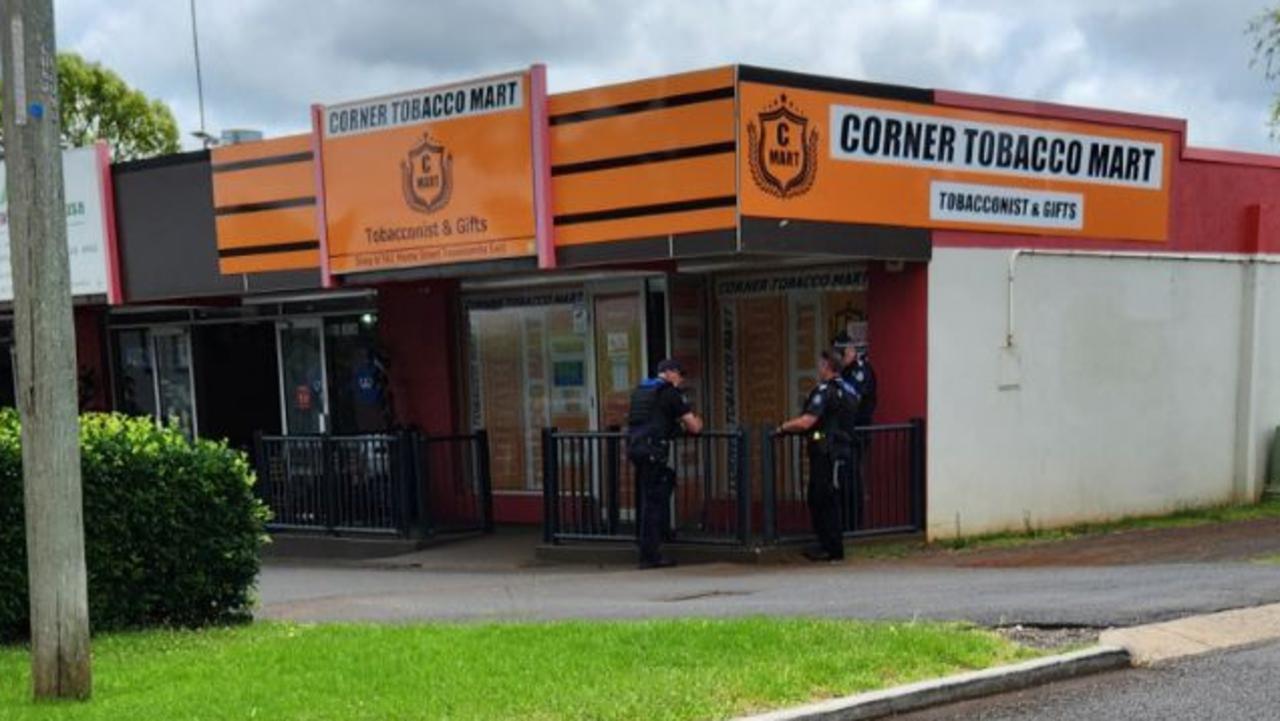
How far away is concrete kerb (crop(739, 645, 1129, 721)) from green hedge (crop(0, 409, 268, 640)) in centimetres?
424

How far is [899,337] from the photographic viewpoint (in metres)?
11.4

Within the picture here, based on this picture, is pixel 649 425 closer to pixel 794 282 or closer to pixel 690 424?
pixel 690 424

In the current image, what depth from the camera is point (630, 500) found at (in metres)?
11.8

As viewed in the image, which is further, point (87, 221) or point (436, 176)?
point (87, 221)

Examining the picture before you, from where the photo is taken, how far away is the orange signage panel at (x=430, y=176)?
1115 cm

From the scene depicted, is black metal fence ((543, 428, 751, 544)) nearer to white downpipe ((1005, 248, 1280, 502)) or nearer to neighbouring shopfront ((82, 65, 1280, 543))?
neighbouring shopfront ((82, 65, 1280, 543))

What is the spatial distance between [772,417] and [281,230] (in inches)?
231

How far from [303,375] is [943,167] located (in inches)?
347

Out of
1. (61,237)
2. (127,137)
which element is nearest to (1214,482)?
(61,237)

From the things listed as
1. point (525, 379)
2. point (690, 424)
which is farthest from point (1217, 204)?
point (525, 379)

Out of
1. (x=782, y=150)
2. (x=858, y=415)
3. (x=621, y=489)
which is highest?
(x=782, y=150)

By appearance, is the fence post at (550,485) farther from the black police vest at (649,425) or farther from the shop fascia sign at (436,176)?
the shop fascia sign at (436,176)

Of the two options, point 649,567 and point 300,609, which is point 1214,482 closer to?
point 649,567

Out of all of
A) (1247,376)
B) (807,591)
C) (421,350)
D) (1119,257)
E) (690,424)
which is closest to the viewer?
(807,591)
